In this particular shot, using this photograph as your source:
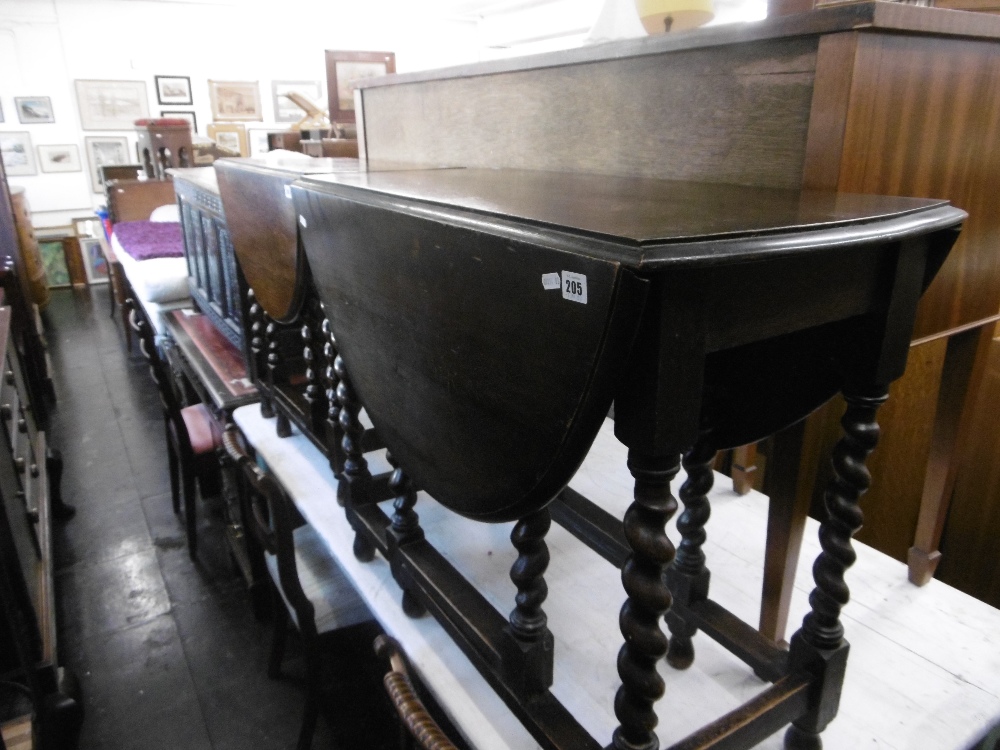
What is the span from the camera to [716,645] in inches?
48.9

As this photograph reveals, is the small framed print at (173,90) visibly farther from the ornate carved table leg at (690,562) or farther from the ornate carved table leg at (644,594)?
the ornate carved table leg at (644,594)

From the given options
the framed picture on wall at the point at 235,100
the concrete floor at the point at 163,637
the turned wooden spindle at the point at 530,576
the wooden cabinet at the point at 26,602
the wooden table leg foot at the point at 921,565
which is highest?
the framed picture on wall at the point at 235,100

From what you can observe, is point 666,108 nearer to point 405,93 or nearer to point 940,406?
point 940,406

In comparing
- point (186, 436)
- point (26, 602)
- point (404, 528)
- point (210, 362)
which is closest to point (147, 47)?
point (210, 362)

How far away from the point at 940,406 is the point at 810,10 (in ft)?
2.67

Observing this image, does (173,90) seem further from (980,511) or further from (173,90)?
(980,511)

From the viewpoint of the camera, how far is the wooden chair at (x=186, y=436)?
239 cm

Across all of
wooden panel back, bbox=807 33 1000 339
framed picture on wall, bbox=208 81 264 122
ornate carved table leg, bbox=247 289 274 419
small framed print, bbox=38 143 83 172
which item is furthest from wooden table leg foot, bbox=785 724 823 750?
small framed print, bbox=38 143 83 172

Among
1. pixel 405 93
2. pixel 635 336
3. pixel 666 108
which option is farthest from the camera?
pixel 405 93

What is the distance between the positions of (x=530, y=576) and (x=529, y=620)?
62mm

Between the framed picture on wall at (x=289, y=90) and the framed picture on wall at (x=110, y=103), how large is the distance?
1365 millimetres

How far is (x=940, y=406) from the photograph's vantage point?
1312mm

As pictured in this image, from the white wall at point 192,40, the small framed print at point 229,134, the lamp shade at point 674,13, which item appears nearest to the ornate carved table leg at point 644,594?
the lamp shade at point 674,13

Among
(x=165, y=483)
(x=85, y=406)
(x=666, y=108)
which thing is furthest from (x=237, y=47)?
(x=666, y=108)
